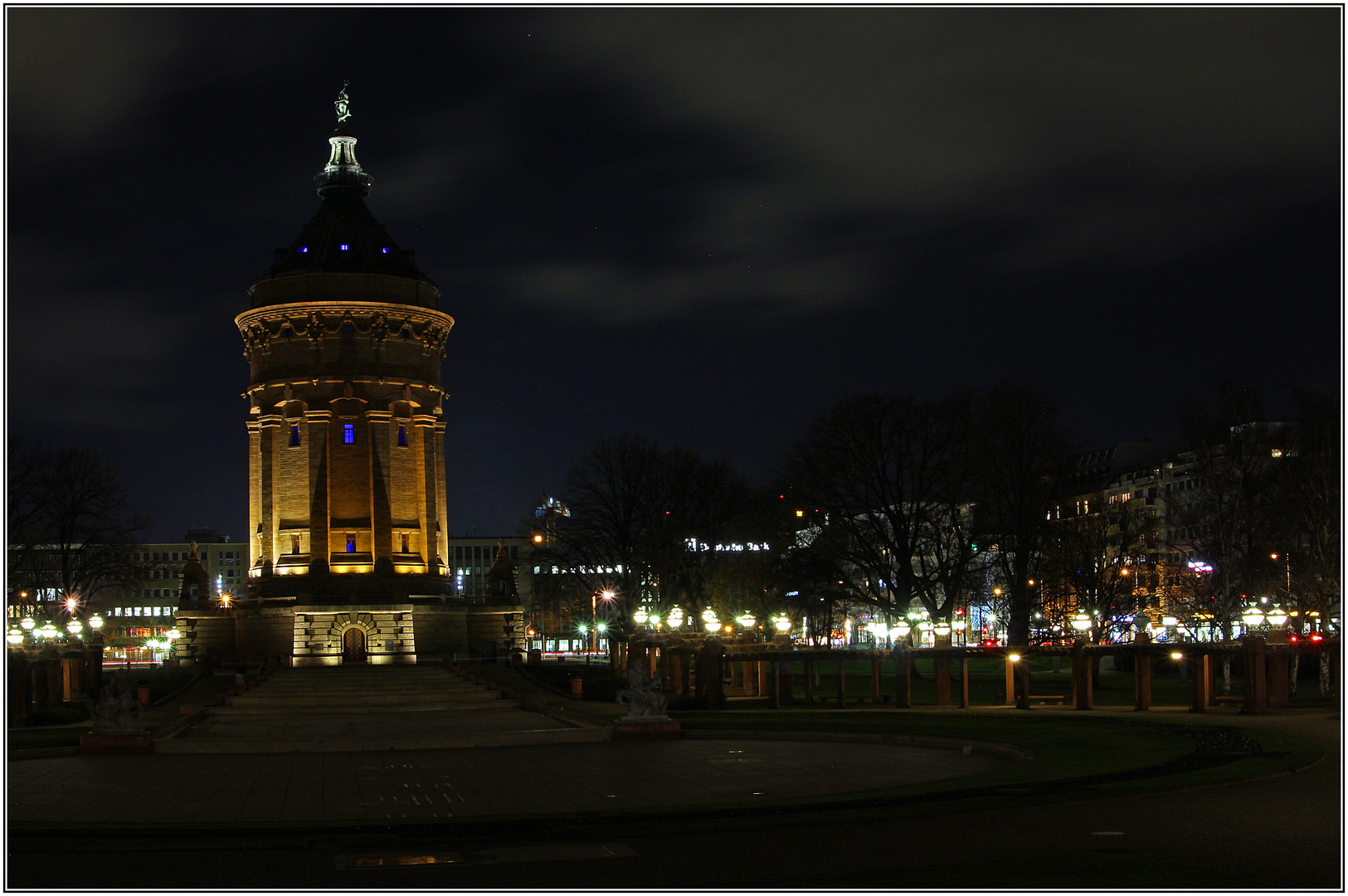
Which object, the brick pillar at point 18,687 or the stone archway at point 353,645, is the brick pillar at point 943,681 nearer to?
the stone archway at point 353,645

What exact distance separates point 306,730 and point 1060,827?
98.3ft

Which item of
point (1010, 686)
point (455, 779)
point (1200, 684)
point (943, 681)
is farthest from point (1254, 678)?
point (455, 779)

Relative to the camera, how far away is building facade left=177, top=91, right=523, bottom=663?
76.1 meters

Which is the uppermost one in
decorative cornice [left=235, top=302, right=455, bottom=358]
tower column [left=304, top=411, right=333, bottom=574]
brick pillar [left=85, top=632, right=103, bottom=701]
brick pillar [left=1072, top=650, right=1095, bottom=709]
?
decorative cornice [left=235, top=302, right=455, bottom=358]

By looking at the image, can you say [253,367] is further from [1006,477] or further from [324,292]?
[1006,477]

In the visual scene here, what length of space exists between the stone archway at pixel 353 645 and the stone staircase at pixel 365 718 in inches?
169

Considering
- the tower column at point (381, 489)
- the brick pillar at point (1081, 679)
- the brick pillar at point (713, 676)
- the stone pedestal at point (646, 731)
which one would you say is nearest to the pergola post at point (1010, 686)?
the brick pillar at point (1081, 679)

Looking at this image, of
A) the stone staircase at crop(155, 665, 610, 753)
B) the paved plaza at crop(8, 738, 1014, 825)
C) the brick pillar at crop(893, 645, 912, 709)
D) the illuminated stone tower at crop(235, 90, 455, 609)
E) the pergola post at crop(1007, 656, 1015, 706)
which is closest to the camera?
the paved plaza at crop(8, 738, 1014, 825)

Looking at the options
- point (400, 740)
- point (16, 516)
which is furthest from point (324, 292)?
point (400, 740)

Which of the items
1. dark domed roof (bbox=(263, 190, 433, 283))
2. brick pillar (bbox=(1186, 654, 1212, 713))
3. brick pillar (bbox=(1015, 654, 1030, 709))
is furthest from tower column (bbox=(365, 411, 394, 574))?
brick pillar (bbox=(1186, 654, 1212, 713))

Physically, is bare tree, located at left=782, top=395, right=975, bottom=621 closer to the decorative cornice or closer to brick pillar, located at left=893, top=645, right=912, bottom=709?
brick pillar, located at left=893, top=645, right=912, bottom=709

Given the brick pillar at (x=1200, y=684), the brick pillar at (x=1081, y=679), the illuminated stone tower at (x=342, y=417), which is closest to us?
the brick pillar at (x=1200, y=684)

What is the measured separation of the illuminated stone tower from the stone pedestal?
3948cm

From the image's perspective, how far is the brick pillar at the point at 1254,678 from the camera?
43969 mm
